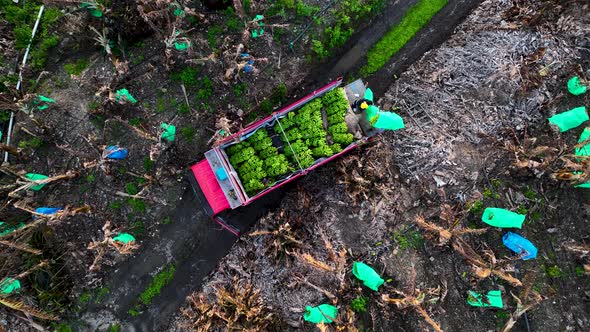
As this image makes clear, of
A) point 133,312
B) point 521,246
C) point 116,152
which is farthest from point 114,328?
point 521,246

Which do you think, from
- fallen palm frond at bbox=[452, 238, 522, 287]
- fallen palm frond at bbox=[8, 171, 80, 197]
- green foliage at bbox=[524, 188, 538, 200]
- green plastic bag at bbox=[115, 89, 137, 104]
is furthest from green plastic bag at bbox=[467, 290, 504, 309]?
fallen palm frond at bbox=[8, 171, 80, 197]

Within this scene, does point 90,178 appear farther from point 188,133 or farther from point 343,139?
point 343,139

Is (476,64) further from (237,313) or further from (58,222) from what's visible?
(58,222)

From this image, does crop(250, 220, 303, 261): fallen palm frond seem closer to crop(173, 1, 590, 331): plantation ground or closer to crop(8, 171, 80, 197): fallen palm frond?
crop(173, 1, 590, 331): plantation ground

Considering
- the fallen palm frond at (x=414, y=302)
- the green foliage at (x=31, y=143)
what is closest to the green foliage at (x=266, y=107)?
the fallen palm frond at (x=414, y=302)

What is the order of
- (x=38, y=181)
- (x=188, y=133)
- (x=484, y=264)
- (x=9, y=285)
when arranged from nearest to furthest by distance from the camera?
(x=9, y=285)
(x=38, y=181)
(x=484, y=264)
(x=188, y=133)

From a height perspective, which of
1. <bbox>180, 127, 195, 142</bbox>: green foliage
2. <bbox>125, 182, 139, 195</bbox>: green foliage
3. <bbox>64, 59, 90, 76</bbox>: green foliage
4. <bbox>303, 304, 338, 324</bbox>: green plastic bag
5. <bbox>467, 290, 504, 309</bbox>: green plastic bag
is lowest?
<bbox>467, 290, 504, 309</bbox>: green plastic bag
